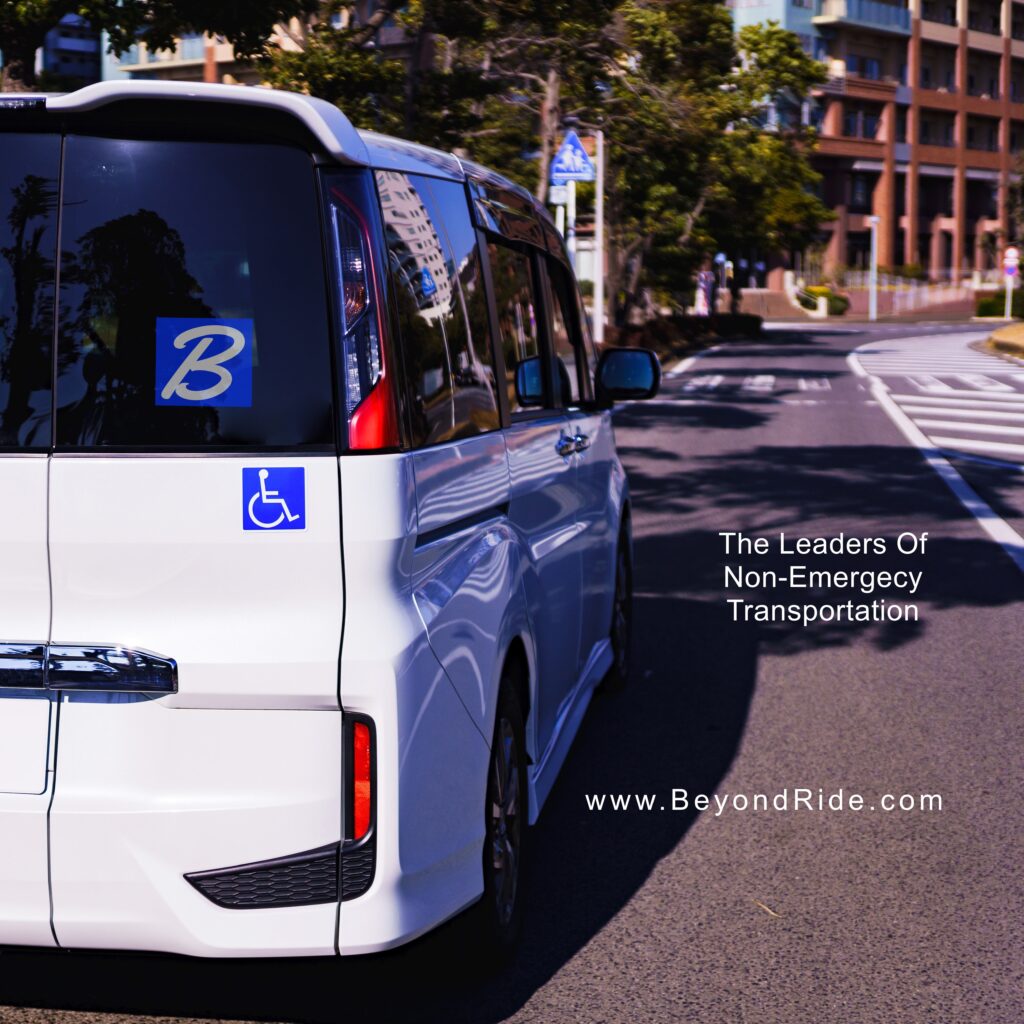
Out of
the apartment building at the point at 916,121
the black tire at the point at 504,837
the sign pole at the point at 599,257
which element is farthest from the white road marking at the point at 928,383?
the apartment building at the point at 916,121

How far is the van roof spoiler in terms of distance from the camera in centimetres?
314

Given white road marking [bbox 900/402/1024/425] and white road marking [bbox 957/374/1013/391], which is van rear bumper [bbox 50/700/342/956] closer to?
white road marking [bbox 900/402/1024/425]

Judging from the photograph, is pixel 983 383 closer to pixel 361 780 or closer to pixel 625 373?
pixel 625 373

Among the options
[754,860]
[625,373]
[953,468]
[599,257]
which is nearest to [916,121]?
[599,257]

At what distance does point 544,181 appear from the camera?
91.9 ft

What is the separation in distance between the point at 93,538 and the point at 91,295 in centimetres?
46

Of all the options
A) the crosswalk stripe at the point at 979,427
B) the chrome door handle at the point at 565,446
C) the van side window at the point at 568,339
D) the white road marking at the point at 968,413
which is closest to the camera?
the chrome door handle at the point at 565,446

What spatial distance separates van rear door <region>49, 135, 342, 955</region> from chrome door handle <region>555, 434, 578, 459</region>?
1.94 metres

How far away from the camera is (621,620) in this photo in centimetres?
696

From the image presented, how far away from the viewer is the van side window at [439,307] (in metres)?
3.43

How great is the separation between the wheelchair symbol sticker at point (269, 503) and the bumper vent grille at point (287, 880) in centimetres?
61

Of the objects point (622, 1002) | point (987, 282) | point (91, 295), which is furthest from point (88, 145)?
point (987, 282)

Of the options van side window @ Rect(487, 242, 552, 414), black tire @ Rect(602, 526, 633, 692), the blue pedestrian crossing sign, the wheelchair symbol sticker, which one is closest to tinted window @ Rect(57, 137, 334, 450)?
the wheelchair symbol sticker

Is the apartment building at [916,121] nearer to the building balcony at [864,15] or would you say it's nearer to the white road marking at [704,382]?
the building balcony at [864,15]
